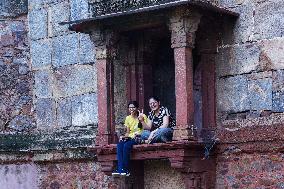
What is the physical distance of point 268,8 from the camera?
934cm

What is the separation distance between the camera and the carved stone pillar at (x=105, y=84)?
10148 mm

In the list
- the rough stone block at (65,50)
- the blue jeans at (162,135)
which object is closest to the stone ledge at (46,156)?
the rough stone block at (65,50)

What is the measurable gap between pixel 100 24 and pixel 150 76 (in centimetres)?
110

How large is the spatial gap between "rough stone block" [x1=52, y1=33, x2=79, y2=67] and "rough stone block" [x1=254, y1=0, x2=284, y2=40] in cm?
309

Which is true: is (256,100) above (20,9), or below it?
below

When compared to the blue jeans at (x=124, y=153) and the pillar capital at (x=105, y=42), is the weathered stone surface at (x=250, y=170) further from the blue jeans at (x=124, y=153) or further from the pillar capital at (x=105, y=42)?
the pillar capital at (x=105, y=42)

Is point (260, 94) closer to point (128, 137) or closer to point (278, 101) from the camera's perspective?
point (278, 101)

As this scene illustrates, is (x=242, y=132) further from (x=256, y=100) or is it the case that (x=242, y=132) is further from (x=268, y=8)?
(x=268, y=8)

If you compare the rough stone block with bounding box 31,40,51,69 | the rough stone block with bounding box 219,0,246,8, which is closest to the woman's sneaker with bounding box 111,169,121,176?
the rough stone block with bounding box 31,40,51,69

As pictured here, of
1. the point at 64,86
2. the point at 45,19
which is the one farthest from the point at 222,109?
the point at 45,19

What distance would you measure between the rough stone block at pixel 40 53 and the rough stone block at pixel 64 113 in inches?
27.3

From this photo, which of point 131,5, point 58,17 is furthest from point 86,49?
point 131,5

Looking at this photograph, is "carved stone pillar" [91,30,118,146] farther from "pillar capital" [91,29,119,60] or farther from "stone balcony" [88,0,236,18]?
"stone balcony" [88,0,236,18]

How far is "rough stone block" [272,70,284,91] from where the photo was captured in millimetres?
9164
